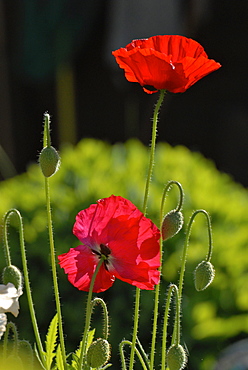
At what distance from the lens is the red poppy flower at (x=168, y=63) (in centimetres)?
69

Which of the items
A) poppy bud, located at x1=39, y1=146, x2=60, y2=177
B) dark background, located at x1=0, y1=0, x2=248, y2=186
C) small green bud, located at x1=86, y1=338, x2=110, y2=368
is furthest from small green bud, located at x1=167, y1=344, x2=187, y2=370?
dark background, located at x1=0, y1=0, x2=248, y2=186

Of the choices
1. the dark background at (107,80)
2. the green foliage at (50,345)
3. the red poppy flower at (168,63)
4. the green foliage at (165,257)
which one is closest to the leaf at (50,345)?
the green foliage at (50,345)

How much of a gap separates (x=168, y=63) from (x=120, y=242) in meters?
0.19

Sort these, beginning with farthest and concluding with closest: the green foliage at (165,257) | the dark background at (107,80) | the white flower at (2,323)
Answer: the dark background at (107,80) < the green foliage at (165,257) < the white flower at (2,323)

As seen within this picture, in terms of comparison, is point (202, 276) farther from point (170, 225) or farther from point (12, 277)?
point (12, 277)

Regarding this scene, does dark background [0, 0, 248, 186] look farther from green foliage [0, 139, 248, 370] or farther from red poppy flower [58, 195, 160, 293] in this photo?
red poppy flower [58, 195, 160, 293]

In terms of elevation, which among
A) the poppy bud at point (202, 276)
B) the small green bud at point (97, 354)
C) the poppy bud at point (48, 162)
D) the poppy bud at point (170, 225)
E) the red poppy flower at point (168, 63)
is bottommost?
Answer: the small green bud at point (97, 354)

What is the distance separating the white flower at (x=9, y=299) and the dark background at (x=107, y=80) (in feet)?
13.5

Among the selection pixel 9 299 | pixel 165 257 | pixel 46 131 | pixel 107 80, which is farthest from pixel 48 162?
pixel 107 80

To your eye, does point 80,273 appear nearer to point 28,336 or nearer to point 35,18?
point 28,336

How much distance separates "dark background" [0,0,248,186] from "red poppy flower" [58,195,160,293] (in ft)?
13.5

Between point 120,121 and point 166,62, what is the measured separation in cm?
432

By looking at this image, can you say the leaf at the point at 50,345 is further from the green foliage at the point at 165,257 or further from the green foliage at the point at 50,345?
the green foliage at the point at 165,257

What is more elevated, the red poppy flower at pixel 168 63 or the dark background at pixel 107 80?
the red poppy flower at pixel 168 63
